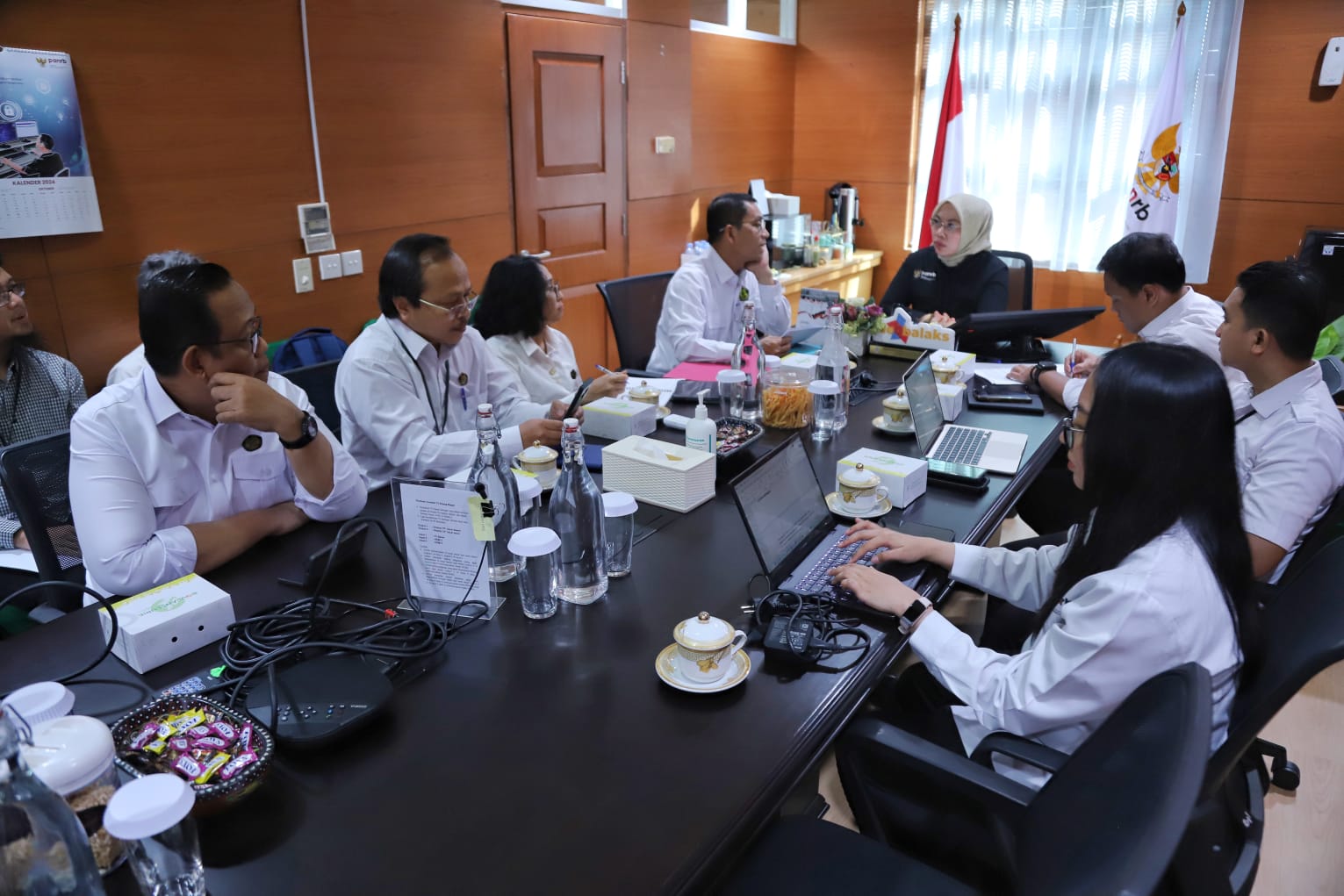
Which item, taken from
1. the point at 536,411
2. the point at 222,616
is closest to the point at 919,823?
the point at 222,616

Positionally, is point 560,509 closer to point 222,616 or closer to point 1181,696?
point 222,616

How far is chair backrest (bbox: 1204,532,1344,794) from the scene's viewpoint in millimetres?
1083

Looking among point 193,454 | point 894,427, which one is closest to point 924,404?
point 894,427

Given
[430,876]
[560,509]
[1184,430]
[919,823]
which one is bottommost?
[919,823]

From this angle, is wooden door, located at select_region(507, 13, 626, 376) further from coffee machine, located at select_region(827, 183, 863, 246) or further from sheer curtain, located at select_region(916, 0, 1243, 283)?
sheer curtain, located at select_region(916, 0, 1243, 283)

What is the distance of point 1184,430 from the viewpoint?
1222 millimetres

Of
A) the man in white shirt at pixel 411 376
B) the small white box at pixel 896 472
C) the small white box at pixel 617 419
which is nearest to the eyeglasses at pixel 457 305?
the man in white shirt at pixel 411 376

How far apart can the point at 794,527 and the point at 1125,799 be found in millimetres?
806

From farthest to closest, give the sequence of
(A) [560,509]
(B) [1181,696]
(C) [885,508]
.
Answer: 1. (C) [885,508]
2. (A) [560,509]
3. (B) [1181,696]

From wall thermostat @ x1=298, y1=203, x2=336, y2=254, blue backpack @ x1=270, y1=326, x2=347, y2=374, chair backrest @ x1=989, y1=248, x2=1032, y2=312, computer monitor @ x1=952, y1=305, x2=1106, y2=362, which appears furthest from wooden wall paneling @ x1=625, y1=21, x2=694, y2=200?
computer monitor @ x1=952, y1=305, x2=1106, y2=362

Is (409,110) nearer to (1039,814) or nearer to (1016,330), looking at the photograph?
(1016,330)

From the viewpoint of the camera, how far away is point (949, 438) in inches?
89.2

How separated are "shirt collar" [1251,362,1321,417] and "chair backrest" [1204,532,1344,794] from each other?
73cm

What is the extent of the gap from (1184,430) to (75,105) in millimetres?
2994
